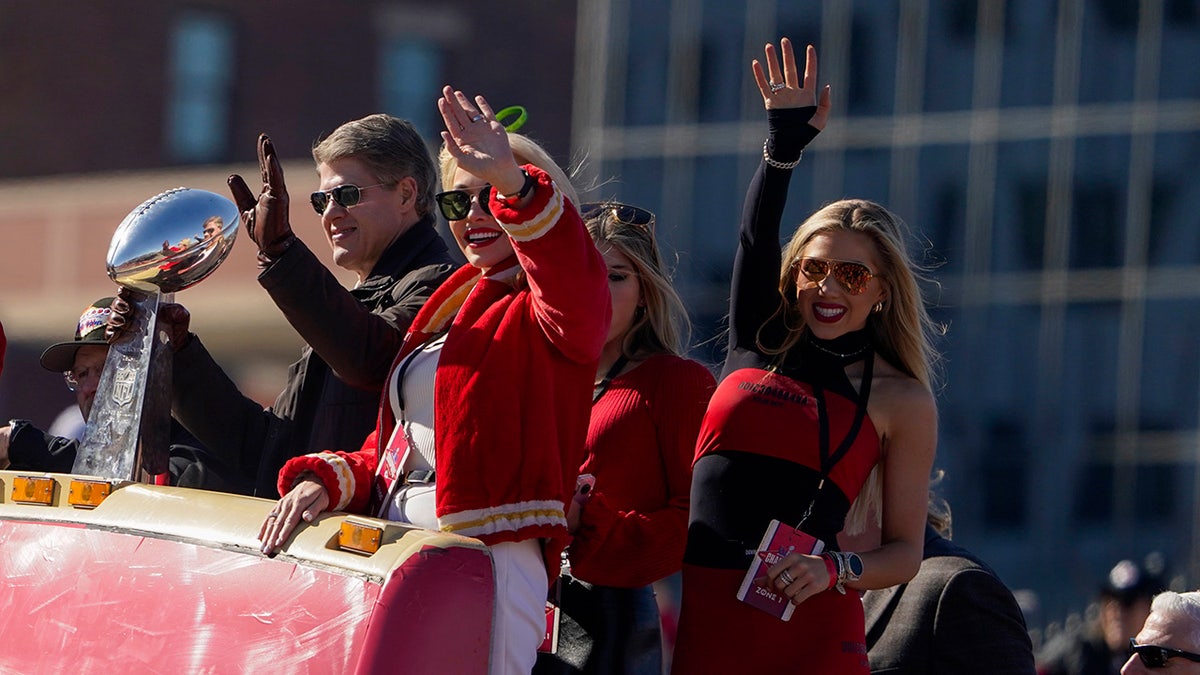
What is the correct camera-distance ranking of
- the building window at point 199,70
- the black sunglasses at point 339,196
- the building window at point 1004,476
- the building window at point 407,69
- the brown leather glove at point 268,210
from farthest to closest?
the building window at point 199,70, the building window at point 407,69, the building window at point 1004,476, the black sunglasses at point 339,196, the brown leather glove at point 268,210

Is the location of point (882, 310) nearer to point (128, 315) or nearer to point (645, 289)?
point (645, 289)

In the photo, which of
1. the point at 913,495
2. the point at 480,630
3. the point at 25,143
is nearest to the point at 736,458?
the point at 913,495

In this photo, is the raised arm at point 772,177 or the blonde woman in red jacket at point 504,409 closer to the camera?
the blonde woman in red jacket at point 504,409

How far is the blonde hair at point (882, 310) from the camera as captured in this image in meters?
4.05

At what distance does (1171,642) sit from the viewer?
474 centimetres

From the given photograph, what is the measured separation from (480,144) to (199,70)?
96.9 ft

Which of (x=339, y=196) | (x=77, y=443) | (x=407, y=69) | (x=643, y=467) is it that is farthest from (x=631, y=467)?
(x=407, y=69)

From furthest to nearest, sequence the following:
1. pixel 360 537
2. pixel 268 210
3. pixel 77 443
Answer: pixel 77 443 < pixel 268 210 < pixel 360 537

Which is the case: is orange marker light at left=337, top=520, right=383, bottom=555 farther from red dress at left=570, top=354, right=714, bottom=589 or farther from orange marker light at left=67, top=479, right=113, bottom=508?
red dress at left=570, top=354, right=714, bottom=589

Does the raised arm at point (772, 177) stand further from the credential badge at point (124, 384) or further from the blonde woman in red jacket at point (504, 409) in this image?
the credential badge at point (124, 384)

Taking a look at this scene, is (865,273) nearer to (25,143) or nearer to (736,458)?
(736,458)

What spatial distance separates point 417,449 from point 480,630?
54 cm

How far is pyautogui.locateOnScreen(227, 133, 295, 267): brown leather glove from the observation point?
12.1 ft

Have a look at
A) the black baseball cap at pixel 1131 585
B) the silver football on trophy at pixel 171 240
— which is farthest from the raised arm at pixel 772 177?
the black baseball cap at pixel 1131 585
